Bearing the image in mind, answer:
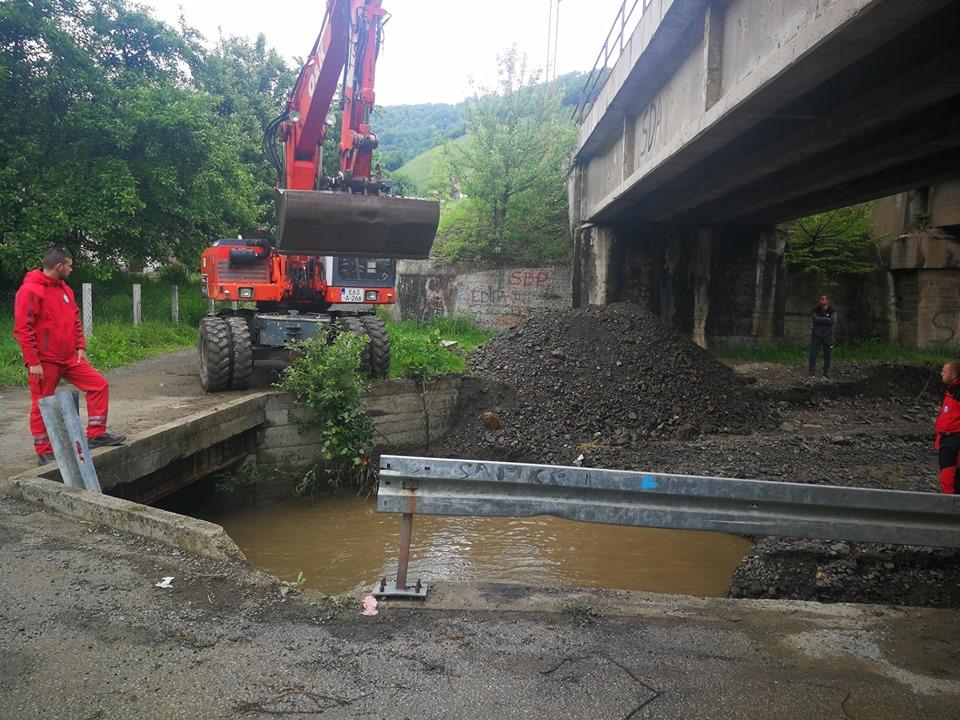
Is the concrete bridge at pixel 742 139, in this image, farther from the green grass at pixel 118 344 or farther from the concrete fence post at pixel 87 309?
the concrete fence post at pixel 87 309

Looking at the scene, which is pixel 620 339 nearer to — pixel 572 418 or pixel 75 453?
pixel 572 418

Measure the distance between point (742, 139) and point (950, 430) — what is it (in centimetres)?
510

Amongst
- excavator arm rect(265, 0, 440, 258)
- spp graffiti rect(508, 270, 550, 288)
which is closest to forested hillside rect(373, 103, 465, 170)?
spp graffiti rect(508, 270, 550, 288)

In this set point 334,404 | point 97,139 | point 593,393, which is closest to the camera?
point 334,404

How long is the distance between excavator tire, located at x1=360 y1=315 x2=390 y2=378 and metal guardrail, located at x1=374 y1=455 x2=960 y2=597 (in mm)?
6588

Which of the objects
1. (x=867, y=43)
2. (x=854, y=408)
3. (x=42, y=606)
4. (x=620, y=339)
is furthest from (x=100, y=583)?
(x=854, y=408)

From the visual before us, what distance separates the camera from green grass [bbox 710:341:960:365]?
56.7 feet

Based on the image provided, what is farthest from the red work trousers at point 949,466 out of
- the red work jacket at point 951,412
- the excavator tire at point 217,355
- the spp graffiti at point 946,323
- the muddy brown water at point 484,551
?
the spp graffiti at point 946,323

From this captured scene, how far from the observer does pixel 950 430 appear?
643 centimetres

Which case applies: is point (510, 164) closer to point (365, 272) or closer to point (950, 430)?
point (365, 272)

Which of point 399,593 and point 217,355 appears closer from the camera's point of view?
point 399,593

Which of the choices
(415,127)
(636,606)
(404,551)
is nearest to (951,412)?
(636,606)

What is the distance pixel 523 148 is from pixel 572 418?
385 inches

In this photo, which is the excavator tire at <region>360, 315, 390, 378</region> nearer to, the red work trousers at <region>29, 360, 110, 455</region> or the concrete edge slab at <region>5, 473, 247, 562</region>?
the red work trousers at <region>29, 360, 110, 455</region>
